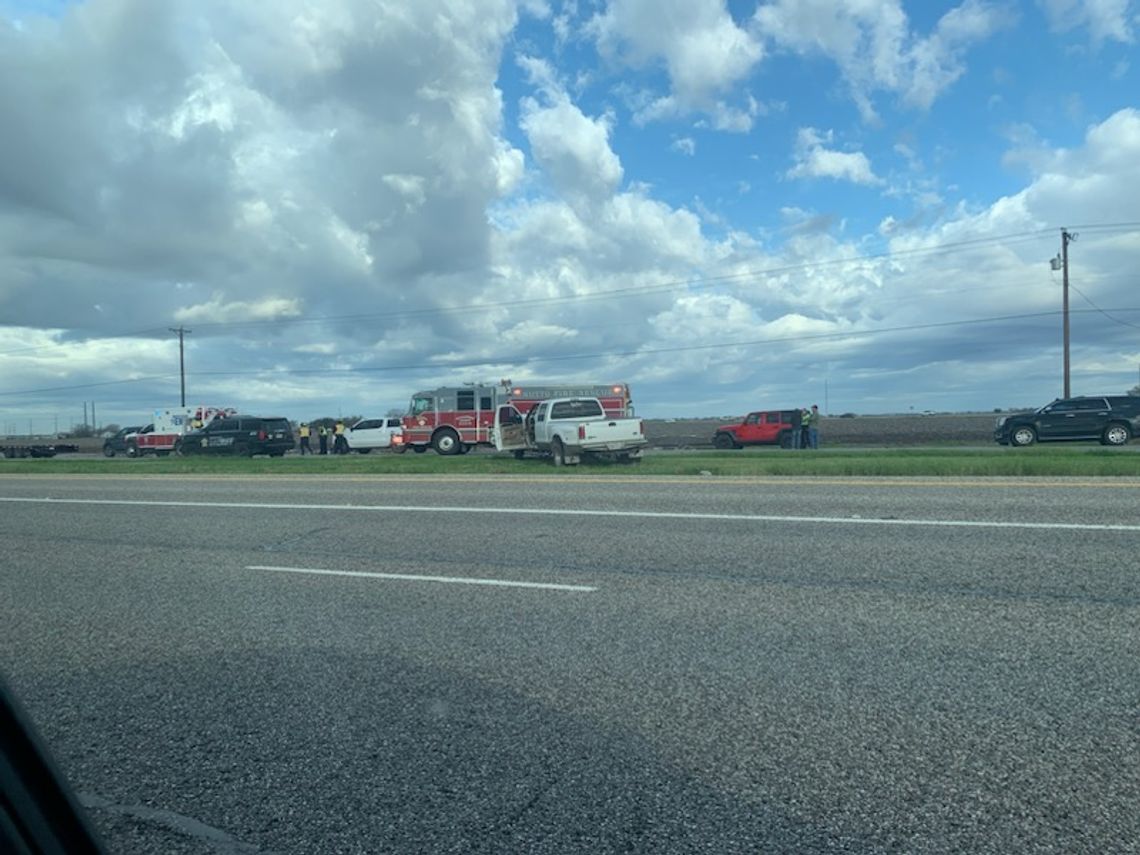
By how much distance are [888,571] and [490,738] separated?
16.1ft

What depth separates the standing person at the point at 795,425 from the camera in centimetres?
3519

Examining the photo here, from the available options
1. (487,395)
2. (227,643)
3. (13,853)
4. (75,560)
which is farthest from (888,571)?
(487,395)

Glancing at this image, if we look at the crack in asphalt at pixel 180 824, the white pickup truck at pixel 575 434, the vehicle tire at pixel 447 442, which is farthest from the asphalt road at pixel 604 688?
the vehicle tire at pixel 447 442

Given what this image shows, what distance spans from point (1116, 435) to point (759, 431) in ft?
42.2

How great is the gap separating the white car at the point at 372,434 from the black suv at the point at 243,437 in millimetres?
4150

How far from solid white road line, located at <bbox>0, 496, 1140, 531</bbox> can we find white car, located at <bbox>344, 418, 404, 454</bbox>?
78.8ft

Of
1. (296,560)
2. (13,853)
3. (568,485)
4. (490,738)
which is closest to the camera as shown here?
(13,853)

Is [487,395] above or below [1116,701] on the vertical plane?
above

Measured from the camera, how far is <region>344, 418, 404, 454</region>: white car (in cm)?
4150

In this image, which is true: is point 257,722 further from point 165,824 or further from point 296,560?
point 296,560

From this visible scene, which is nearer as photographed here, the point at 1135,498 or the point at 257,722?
the point at 257,722

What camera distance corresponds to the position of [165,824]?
3.63 meters

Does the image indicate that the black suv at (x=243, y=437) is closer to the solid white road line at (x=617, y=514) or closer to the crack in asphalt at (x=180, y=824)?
the solid white road line at (x=617, y=514)

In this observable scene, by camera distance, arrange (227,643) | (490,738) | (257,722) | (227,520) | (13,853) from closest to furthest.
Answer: (13,853) → (490,738) → (257,722) → (227,643) → (227,520)
